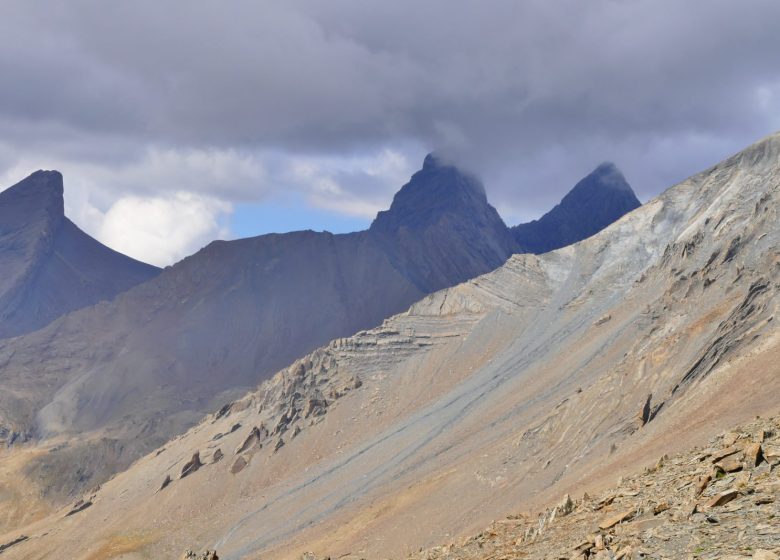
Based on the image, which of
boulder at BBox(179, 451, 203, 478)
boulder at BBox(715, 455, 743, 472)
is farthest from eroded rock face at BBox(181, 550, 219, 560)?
boulder at BBox(179, 451, 203, 478)

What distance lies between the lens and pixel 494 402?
3553 inches


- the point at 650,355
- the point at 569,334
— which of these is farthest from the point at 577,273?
the point at 650,355

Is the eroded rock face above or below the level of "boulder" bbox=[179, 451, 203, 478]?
below

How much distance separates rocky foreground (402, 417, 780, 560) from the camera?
1839 cm

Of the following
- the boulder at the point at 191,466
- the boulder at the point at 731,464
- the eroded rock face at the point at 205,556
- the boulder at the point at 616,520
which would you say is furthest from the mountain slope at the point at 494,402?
the boulder at the point at 616,520

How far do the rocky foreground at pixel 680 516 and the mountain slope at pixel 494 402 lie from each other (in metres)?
16.7

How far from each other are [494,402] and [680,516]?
70.1m

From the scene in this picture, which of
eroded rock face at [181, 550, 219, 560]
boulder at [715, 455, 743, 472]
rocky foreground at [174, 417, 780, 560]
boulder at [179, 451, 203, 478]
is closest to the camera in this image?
rocky foreground at [174, 417, 780, 560]

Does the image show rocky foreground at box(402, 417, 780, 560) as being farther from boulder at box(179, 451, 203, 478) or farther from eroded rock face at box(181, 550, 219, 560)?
boulder at box(179, 451, 203, 478)

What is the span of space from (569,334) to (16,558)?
71666 millimetres

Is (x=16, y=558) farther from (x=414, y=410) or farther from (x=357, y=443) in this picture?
(x=414, y=410)

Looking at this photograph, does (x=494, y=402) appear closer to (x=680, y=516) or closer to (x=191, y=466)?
(x=191, y=466)

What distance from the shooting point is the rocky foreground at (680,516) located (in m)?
18.4

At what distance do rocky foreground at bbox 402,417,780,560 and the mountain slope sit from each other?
658 inches
